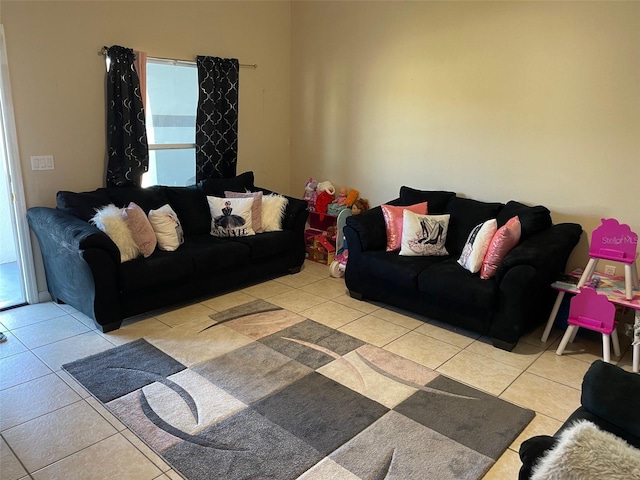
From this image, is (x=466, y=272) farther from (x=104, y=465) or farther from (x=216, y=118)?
(x=216, y=118)

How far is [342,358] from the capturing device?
3.11 m

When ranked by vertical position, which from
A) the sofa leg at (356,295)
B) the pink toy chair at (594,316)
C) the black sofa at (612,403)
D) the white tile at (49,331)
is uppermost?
the black sofa at (612,403)

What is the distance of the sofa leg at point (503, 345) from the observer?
3.25 m

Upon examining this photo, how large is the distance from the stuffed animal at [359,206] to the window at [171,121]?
1665 mm

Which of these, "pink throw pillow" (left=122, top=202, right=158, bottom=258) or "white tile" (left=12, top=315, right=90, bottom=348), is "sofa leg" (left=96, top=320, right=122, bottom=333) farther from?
"pink throw pillow" (left=122, top=202, right=158, bottom=258)

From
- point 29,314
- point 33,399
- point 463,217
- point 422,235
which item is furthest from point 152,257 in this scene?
point 463,217

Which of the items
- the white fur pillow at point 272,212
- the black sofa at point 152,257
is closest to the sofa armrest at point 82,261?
the black sofa at point 152,257

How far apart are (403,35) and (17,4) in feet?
10.3

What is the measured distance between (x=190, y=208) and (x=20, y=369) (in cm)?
192

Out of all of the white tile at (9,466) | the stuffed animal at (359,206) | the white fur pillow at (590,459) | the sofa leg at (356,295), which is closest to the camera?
the white fur pillow at (590,459)

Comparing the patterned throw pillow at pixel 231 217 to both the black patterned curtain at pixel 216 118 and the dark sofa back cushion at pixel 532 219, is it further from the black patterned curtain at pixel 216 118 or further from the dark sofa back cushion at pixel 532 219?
the dark sofa back cushion at pixel 532 219

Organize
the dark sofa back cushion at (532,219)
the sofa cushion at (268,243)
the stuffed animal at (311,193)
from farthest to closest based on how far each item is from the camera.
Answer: the stuffed animal at (311,193) < the sofa cushion at (268,243) < the dark sofa back cushion at (532,219)

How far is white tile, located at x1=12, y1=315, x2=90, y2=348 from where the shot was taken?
328 centimetres

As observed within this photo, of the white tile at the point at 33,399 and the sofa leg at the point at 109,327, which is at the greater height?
the sofa leg at the point at 109,327
